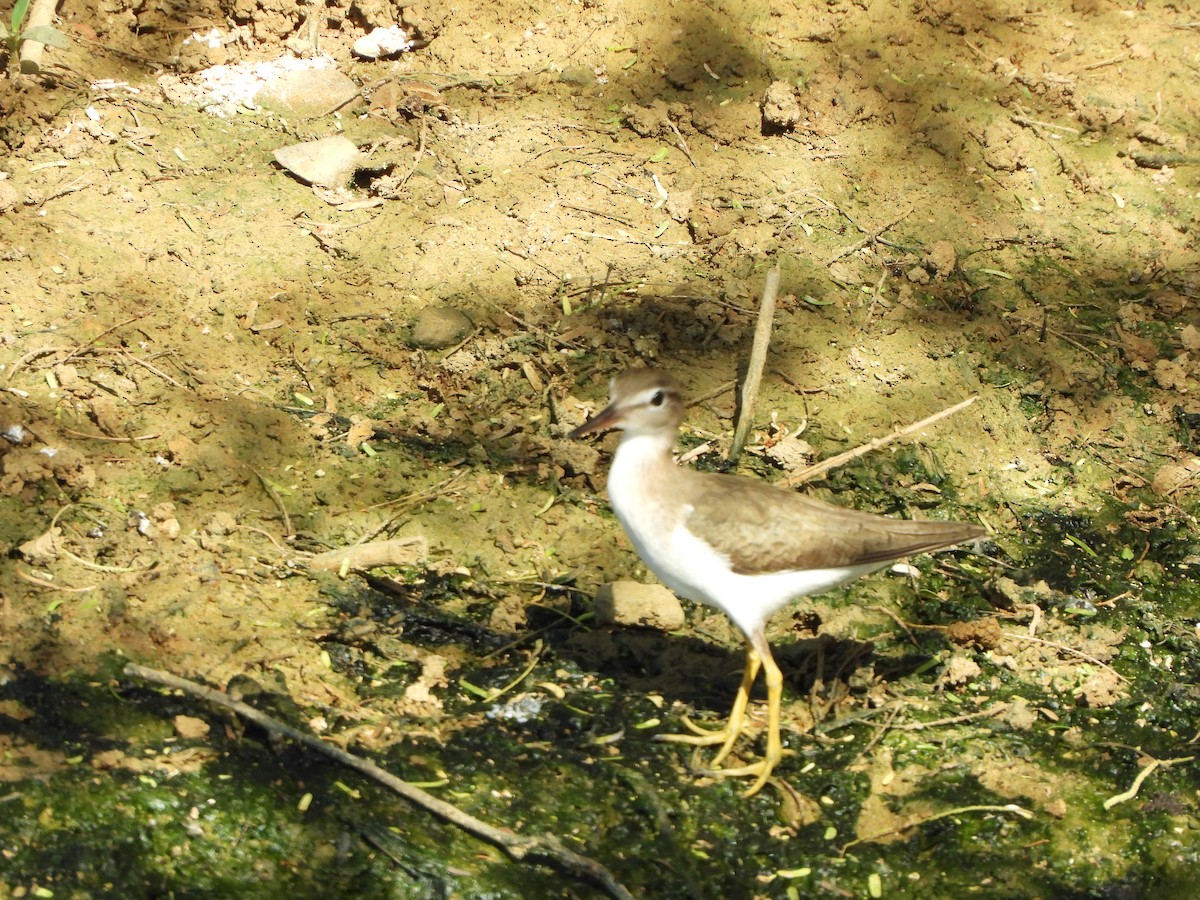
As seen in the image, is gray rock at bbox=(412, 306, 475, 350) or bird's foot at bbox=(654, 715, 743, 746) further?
gray rock at bbox=(412, 306, 475, 350)

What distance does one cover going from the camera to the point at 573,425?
648 centimetres

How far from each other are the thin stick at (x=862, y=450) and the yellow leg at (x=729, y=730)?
1205mm

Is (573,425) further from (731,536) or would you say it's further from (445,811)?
(445,811)

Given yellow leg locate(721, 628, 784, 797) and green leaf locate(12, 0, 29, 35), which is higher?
green leaf locate(12, 0, 29, 35)

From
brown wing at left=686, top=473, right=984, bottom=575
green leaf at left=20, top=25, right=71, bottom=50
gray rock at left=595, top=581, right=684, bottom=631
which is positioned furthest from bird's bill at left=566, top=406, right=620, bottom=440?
green leaf at left=20, top=25, right=71, bottom=50

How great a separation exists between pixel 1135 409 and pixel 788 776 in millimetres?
3429

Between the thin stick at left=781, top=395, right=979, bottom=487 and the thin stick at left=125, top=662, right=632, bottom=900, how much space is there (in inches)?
95.9

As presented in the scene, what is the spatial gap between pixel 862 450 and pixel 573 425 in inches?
57.9

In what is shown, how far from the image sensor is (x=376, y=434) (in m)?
6.41

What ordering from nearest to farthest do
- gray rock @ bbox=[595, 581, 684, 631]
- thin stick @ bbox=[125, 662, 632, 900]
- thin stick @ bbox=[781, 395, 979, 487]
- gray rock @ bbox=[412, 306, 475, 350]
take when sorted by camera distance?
thin stick @ bbox=[125, 662, 632, 900]
gray rock @ bbox=[595, 581, 684, 631]
thin stick @ bbox=[781, 395, 979, 487]
gray rock @ bbox=[412, 306, 475, 350]

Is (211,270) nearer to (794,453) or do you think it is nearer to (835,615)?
(794,453)

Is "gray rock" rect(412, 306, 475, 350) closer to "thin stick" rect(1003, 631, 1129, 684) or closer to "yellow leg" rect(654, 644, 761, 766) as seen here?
"yellow leg" rect(654, 644, 761, 766)

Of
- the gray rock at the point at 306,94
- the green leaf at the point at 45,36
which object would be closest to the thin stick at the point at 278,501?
the gray rock at the point at 306,94

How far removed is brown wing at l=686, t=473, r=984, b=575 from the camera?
5.16 metres
